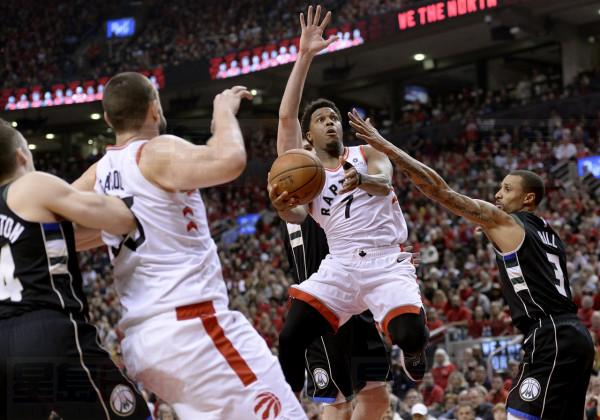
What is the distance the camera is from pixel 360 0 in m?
27.7

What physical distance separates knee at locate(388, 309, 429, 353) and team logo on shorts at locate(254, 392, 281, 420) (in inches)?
82.1

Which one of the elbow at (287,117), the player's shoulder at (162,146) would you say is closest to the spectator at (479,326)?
the elbow at (287,117)

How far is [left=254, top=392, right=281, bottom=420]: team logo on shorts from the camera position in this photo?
155 inches

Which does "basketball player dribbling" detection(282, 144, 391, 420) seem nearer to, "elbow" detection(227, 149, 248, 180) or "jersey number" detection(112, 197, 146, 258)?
"jersey number" detection(112, 197, 146, 258)

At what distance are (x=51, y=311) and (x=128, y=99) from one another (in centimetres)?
106

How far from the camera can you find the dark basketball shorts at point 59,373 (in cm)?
396

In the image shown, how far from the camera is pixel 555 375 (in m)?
5.89

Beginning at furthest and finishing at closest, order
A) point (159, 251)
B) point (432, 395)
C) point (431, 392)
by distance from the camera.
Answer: point (431, 392) → point (432, 395) → point (159, 251)

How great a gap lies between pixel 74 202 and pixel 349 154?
9.80 ft

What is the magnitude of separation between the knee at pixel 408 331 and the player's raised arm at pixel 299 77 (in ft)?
4.73

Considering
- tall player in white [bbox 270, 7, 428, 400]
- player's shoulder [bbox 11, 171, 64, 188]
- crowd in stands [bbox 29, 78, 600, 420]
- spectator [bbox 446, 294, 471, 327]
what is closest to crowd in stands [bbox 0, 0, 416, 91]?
crowd in stands [bbox 29, 78, 600, 420]

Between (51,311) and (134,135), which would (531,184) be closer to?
(134,135)

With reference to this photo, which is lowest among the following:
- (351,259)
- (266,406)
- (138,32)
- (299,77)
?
(266,406)

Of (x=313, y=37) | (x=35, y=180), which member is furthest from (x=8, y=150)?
(x=313, y=37)
